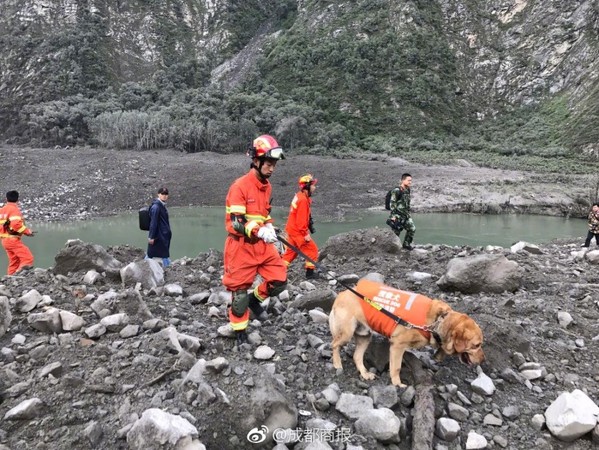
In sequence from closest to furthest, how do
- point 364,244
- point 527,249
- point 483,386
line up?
point 483,386, point 364,244, point 527,249

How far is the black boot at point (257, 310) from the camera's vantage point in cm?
470

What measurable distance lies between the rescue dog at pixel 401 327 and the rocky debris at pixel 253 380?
0.20m

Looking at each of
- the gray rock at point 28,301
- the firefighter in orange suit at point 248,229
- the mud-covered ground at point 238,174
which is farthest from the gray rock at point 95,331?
the mud-covered ground at point 238,174

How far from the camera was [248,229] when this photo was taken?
3932mm

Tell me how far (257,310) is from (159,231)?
162 inches

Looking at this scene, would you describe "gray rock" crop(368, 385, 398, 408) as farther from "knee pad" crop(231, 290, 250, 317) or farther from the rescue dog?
"knee pad" crop(231, 290, 250, 317)

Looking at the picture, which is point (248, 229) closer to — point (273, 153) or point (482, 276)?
point (273, 153)

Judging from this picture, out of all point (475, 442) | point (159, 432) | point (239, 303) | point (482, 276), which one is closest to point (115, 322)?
point (239, 303)

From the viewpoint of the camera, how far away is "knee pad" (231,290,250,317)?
4110 millimetres

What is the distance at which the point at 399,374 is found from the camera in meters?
3.65

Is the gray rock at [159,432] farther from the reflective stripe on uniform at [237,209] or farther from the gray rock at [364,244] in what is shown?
the gray rock at [364,244]

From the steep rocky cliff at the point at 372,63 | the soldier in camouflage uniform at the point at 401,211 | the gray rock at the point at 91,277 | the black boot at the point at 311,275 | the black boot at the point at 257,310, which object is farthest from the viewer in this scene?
the steep rocky cliff at the point at 372,63

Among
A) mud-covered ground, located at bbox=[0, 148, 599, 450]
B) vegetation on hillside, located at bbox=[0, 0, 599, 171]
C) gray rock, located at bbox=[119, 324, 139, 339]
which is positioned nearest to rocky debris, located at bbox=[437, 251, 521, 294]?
mud-covered ground, located at bbox=[0, 148, 599, 450]

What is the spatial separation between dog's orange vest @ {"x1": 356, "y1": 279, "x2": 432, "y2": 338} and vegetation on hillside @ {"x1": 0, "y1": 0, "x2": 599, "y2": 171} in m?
40.5
